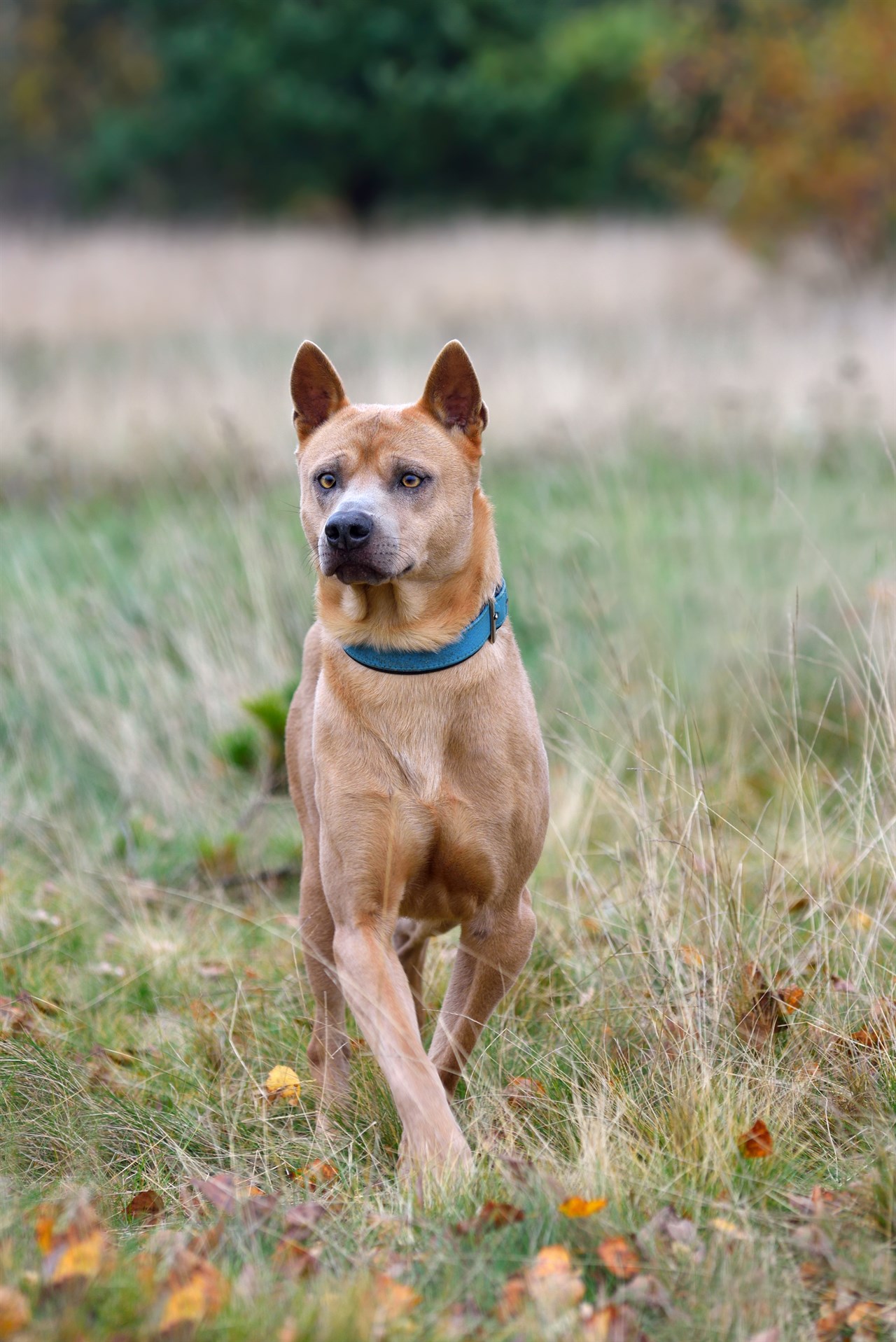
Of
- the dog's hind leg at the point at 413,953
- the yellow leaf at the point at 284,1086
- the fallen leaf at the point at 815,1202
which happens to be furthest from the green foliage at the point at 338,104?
the fallen leaf at the point at 815,1202

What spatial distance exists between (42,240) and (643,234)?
8.43 meters

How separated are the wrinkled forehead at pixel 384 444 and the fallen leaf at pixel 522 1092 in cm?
137

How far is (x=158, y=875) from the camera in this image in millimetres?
4832

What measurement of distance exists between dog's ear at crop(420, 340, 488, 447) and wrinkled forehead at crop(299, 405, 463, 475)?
1.9 inches

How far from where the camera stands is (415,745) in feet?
9.93

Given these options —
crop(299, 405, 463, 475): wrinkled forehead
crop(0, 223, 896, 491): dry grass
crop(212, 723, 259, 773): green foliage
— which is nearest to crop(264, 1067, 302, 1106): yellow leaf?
crop(299, 405, 463, 475): wrinkled forehead

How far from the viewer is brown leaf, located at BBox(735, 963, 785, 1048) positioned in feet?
10.6

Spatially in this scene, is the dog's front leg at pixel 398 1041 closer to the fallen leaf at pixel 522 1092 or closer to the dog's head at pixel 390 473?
the fallen leaf at pixel 522 1092

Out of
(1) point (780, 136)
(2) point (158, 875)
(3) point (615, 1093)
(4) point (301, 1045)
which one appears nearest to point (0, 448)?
(2) point (158, 875)

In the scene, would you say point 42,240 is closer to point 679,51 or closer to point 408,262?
point 408,262

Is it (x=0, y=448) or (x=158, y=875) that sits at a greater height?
(x=0, y=448)

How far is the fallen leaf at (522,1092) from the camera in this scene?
3.09 m

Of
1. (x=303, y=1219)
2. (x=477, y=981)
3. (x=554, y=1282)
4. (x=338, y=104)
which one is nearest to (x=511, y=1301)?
(x=554, y=1282)

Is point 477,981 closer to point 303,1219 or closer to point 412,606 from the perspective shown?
point 303,1219
